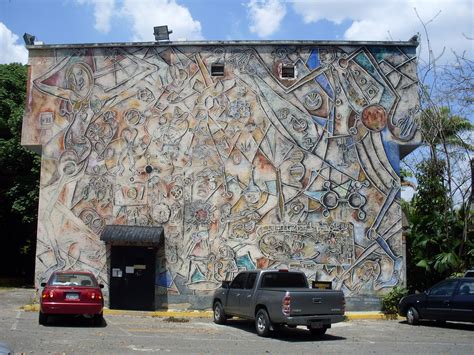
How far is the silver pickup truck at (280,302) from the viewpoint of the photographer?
1377 cm

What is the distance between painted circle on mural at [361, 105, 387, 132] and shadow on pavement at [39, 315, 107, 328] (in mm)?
12395

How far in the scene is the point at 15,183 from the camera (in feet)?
101

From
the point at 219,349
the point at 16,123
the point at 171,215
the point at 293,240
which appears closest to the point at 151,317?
the point at 171,215

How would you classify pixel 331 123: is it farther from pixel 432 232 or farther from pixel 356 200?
pixel 432 232

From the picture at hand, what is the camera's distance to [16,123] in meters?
29.9

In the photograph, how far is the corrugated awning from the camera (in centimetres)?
2042

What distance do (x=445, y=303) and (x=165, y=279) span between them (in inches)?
393

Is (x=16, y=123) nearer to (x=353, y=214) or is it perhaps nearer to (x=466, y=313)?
(x=353, y=214)

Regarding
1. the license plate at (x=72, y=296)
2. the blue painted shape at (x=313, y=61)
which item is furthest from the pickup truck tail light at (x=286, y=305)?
the blue painted shape at (x=313, y=61)

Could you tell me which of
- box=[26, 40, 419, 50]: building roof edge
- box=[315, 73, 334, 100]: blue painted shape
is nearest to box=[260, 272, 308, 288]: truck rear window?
box=[315, 73, 334, 100]: blue painted shape

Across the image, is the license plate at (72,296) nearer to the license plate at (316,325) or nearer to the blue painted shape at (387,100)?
the license plate at (316,325)

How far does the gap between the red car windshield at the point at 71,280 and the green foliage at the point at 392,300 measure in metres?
10.7

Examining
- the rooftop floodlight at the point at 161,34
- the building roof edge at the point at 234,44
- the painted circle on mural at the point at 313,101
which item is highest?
the rooftop floodlight at the point at 161,34

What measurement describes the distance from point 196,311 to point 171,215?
375 centimetres
